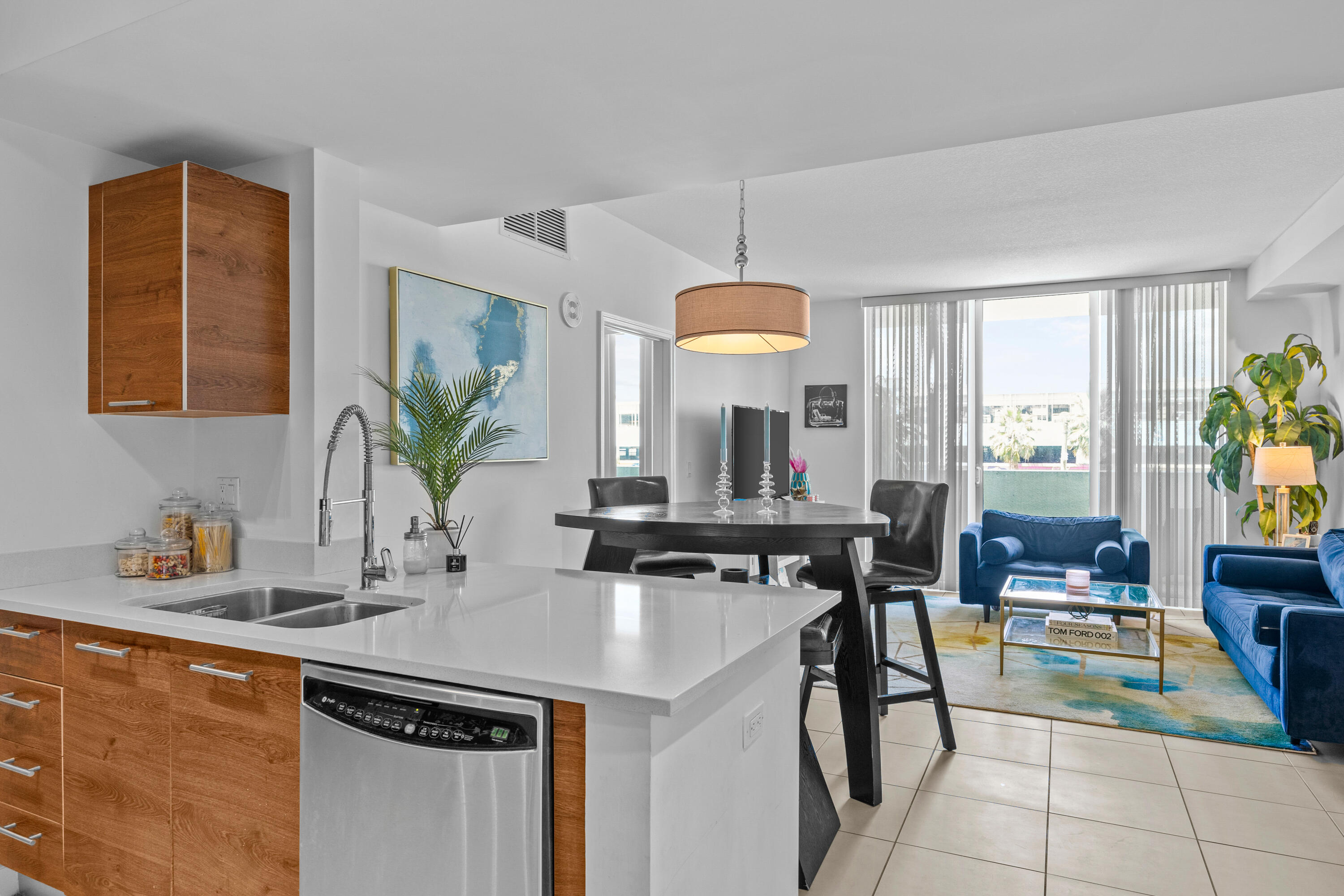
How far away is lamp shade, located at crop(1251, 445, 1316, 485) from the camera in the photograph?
4961mm

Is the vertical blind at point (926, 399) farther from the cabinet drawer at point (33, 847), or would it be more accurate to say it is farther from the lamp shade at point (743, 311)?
the cabinet drawer at point (33, 847)

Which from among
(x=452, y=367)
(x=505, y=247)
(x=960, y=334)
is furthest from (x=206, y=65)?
(x=960, y=334)

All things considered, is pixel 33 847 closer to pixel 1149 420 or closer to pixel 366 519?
pixel 366 519

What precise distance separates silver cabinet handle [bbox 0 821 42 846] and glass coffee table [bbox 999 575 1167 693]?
155 inches

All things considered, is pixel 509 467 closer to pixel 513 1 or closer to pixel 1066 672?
pixel 513 1

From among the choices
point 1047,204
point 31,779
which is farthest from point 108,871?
point 1047,204

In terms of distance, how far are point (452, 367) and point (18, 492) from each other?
1.52 meters

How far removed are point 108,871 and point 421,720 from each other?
44.0 inches

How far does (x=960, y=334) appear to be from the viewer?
6805mm

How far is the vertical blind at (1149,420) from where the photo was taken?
6.00 m

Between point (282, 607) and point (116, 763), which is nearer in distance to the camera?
point (116, 763)

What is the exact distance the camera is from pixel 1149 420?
616 centimetres

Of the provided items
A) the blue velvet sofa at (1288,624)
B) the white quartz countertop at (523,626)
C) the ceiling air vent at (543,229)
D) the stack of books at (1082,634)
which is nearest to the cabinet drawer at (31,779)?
the white quartz countertop at (523,626)

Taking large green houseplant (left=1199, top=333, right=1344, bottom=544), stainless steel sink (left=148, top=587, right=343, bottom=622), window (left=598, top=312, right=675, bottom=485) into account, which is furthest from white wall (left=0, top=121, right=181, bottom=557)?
large green houseplant (left=1199, top=333, right=1344, bottom=544)
